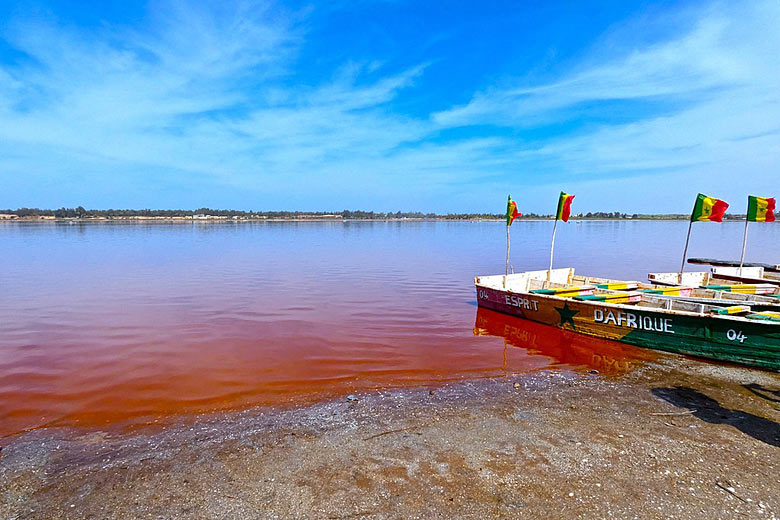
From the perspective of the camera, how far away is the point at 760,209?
53.6ft

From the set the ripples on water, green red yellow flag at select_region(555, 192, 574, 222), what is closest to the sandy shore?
the ripples on water

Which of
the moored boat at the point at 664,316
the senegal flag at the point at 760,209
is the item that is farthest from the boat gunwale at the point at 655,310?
the senegal flag at the point at 760,209

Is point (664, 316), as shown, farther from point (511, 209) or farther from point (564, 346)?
point (511, 209)

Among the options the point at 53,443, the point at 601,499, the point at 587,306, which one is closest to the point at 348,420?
the point at 601,499

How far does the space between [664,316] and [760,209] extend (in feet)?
32.3

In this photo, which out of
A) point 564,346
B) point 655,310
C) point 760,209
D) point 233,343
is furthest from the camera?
point 760,209

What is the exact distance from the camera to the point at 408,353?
11289mm

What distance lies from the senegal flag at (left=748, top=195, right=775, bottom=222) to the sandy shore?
12.0 metres

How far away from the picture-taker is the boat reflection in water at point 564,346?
1065cm

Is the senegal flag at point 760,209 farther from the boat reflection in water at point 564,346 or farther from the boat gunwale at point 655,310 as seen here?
the boat reflection in water at point 564,346

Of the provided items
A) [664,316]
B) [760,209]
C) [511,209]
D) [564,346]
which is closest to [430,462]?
[564,346]

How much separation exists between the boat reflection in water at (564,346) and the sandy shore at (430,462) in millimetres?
2501

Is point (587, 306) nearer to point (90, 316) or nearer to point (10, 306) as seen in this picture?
point (90, 316)

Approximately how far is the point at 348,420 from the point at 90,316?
13196 millimetres
